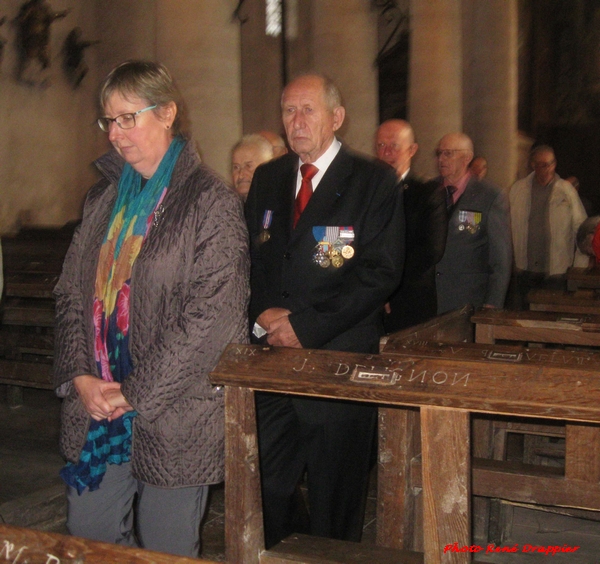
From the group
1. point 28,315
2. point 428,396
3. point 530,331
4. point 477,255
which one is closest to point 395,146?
point 477,255

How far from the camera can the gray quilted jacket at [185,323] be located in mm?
2141

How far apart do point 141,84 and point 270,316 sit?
0.94 meters

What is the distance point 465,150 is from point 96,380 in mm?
3244

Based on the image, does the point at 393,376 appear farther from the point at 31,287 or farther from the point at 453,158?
the point at 31,287

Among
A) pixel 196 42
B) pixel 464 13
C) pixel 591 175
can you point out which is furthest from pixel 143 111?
pixel 591 175

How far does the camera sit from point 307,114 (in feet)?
9.36

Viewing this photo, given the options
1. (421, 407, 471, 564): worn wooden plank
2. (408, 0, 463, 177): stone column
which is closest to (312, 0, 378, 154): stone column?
(408, 0, 463, 177): stone column

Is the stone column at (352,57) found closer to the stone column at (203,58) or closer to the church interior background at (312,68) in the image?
the church interior background at (312,68)

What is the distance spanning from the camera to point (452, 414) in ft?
6.10

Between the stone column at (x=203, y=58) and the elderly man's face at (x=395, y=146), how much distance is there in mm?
2768

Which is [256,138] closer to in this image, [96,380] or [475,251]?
[475,251]

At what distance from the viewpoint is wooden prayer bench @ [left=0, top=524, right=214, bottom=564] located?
1758mm

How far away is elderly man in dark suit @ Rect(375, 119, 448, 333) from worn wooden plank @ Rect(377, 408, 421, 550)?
1.29 m

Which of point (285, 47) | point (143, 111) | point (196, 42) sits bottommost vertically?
point (143, 111)
